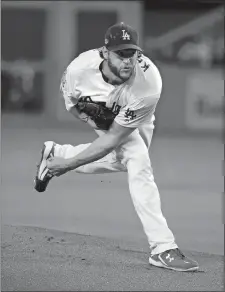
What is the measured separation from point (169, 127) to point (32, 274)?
13.3 m

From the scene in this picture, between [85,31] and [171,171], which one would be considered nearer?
[171,171]

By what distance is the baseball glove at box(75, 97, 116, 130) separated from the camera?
6340 mm

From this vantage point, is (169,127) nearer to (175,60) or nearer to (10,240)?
(175,60)

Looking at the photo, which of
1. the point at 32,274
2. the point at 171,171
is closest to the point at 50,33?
Result: the point at 171,171

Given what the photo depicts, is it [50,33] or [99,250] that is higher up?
[50,33]

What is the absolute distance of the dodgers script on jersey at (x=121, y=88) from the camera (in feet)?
19.5

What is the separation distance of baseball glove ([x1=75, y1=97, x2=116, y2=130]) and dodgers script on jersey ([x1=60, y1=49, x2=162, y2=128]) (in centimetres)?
5

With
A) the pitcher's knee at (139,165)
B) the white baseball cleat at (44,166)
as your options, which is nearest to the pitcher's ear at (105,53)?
the pitcher's knee at (139,165)

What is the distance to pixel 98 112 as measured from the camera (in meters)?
6.39

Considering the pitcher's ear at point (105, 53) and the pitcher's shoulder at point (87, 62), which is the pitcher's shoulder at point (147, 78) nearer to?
the pitcher's ear at point (105, 53)

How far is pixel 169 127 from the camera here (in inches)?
742

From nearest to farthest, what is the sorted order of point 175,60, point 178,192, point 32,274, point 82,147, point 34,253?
point 32,274 < point 34,253 < point 82,147 < point 178,192 < point 175,60

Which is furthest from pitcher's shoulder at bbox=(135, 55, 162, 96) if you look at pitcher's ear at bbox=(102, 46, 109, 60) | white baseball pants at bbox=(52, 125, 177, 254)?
white baseball pants at bbox=(52, 125, 177, 254)

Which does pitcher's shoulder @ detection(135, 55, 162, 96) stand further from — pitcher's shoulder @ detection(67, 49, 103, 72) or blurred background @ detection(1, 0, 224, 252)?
blurred background @ detection(1, 0, 224, 252)
